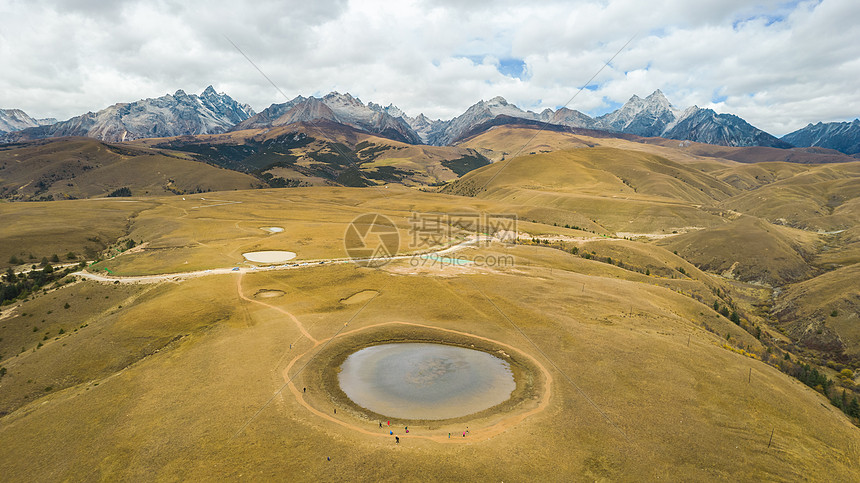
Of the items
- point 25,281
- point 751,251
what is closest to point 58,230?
point 25,281

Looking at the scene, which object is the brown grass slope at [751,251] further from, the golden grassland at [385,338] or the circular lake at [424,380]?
the circular lake at [424,380]

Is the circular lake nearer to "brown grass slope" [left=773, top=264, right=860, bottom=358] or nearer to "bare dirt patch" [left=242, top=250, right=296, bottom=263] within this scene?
"bare dirt patch" [left=242, top=250, right=296, bottom=263]

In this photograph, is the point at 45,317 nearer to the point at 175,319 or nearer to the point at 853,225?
the point at 175,319

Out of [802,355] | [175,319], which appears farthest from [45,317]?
[802,355]

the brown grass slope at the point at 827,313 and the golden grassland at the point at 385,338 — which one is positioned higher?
the golden grassland at the point at 385,338

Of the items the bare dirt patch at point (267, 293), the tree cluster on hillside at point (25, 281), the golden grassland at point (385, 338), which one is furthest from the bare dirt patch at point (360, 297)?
the tree cluster on hillside at point (25, 281)

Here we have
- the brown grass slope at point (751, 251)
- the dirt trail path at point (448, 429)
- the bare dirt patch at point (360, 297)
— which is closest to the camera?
the dirt trail path at point (448, 429)

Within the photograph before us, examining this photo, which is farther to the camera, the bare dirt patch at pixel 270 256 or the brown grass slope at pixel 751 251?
the brown grass slope at pixel 751 251

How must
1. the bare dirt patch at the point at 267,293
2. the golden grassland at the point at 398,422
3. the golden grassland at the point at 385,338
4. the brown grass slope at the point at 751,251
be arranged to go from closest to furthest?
the golden grassland at the point at 398,422, the golden grassland at the point at 385,338, the bare dirt patch at the point at 267,293, the brown grass slope at the point at 751,251

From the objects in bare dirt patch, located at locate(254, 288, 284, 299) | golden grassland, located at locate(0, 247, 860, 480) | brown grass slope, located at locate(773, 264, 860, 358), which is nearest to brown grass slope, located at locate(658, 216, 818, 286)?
brown grass slope, located at locate(773, 264, 860, 358)

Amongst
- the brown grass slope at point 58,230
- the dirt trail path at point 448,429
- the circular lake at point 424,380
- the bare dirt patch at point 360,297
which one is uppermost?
the brown grass slope at point 58,230
